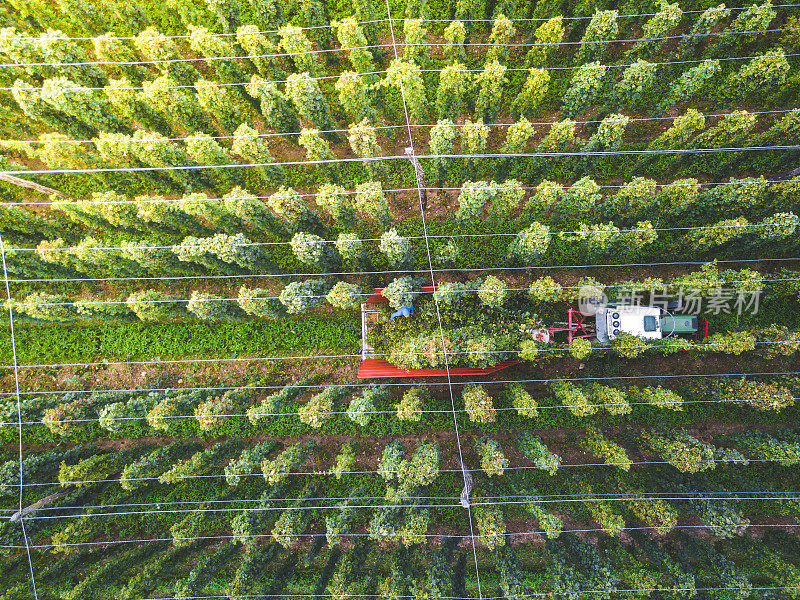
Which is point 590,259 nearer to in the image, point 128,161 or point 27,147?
point 128,161

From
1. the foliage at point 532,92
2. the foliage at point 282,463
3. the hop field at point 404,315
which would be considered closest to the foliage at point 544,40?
the hop field at point 404,315

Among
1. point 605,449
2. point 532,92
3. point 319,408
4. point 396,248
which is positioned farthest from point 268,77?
point 605,449

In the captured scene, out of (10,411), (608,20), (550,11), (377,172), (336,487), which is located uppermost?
(550,11)

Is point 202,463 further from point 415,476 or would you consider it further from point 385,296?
point 385,296

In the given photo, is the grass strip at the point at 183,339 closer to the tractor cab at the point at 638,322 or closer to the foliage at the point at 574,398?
the foliage at the point at 574,398

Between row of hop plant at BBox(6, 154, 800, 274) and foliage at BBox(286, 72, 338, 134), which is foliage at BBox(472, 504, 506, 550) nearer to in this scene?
row of hop plant at BBox(6, 154, 800, 274)

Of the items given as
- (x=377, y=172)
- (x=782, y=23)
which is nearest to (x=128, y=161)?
(x=377, y=172)
